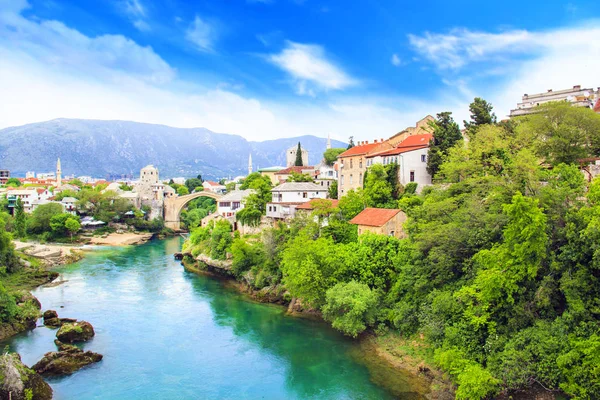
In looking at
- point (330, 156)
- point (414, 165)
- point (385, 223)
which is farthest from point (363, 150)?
point (330, 156)

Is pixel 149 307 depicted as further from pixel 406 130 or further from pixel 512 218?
pixel 406 130

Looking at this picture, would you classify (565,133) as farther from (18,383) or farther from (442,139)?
(18,383)

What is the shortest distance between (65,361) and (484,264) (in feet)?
61.5

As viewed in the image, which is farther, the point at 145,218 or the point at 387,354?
the point at 145,218

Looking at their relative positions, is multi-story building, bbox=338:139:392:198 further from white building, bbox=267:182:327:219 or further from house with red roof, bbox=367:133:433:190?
house with red roof, bbox=367:133:433:190

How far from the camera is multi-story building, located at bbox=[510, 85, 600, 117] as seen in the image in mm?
41409

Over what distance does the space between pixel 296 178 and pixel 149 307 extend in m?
23.7

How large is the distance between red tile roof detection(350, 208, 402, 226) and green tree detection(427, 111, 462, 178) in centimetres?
652

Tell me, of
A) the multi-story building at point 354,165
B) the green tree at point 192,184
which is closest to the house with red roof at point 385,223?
the multi-story building at point 354,165

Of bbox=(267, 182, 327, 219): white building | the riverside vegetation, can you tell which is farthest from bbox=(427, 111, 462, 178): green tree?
bbox=(267, 182, 327, 219): white building

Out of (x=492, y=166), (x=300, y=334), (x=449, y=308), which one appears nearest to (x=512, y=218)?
(x=449, y=308)

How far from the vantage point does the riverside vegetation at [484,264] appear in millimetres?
16109

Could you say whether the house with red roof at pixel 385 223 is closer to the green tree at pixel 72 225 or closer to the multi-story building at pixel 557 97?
the multi-story building at pixel 557 97

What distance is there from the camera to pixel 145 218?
78.4 m
